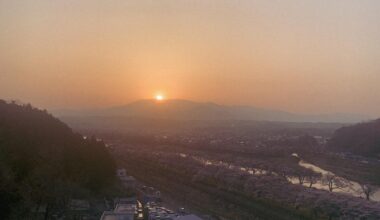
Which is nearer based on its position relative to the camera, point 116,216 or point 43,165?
point 116,216

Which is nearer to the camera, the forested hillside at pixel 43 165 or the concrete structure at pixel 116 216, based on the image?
the forested hillside at pixel 43 165

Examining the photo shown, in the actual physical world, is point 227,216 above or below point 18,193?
below

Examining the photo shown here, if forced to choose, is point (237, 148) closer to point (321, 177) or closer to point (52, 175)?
point (321, 177)

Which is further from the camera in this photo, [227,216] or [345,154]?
[345,154]

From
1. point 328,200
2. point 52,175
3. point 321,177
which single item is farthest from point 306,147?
point 52,175

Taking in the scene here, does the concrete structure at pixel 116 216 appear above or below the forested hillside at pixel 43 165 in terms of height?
below

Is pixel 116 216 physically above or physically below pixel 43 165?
below

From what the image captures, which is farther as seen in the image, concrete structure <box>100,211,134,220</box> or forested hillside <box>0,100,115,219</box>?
concrete structure <box>100,211,134,220</box>

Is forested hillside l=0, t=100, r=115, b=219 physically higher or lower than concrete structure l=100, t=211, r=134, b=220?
higher
